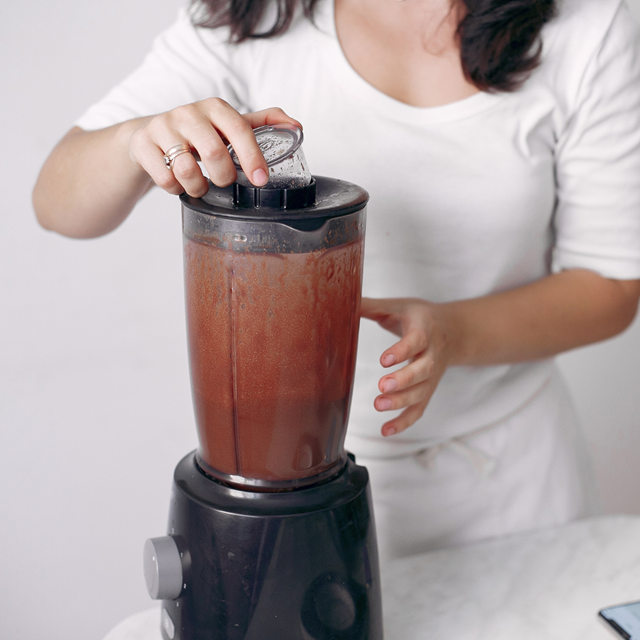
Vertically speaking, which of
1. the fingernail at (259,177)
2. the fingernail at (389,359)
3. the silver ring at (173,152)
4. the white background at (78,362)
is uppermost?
the silver ring at (173,152)

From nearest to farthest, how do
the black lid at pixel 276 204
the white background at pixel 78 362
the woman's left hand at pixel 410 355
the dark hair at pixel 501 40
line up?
the black lid at pixel 276 204
the woman's left hand at pixel 410 355
the dark hair at pixel 501 40
the white background at pixel 78 362

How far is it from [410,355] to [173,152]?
0.90 ft

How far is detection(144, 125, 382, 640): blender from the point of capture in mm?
550

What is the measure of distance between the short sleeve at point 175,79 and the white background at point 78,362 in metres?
0.60

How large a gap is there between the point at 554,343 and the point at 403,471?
259 mm

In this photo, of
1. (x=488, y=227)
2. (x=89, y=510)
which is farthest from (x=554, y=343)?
(x=89, y=510)

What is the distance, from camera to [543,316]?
878mm

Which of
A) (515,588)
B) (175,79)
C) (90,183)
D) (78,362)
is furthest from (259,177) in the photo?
(78,362)

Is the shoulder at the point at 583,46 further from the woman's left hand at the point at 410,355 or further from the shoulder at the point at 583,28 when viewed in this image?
the woman's left hand at the point at 410,355

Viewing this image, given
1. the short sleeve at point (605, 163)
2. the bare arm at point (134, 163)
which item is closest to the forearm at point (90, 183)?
the bare arm at point (134, 163)

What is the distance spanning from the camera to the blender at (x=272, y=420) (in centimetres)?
55

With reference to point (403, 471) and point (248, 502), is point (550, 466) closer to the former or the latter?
point (403, 471)

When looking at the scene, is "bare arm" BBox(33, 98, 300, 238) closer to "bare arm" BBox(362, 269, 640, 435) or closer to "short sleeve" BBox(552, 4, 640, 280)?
"bare arm" BBox(362, 269, 640, 435)

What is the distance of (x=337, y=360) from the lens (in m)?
0.60
